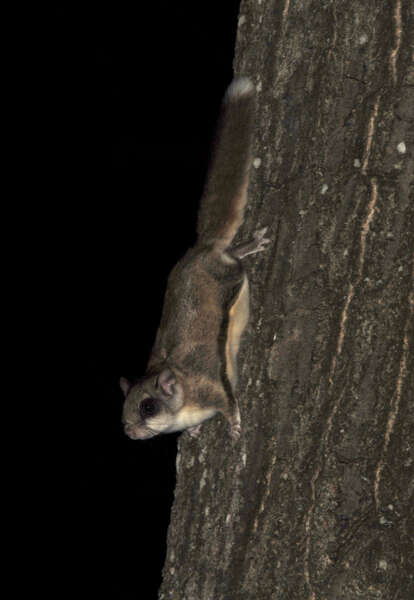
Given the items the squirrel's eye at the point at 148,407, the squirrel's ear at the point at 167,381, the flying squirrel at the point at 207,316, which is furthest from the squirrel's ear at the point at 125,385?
the squirrel's ear at the point at 167,381

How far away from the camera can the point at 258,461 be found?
2432mm

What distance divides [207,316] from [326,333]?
793mm

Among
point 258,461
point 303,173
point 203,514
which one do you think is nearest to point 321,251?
point 303,173

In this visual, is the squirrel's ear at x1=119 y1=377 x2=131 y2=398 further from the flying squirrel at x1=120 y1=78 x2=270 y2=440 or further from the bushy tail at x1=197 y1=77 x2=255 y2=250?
the bushy tail at x1=197 y1=77 x2=255 y2=250

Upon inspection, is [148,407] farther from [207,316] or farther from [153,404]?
[207,316]

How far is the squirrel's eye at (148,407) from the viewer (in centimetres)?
296

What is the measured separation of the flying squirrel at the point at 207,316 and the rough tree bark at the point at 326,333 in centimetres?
16

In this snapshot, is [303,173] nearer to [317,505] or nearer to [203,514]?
[317,505]

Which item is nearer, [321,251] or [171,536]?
[321,251]

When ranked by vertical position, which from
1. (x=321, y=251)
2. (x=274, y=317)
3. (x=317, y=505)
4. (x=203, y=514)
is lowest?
(x=203, y=514)

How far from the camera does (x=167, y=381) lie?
2.90 meters

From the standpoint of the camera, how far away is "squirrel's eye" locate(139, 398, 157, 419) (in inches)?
116

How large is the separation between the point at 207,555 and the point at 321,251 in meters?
1.26

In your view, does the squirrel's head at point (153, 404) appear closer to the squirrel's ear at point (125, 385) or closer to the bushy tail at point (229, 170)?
the squirrel's ear at point (125, 385)
